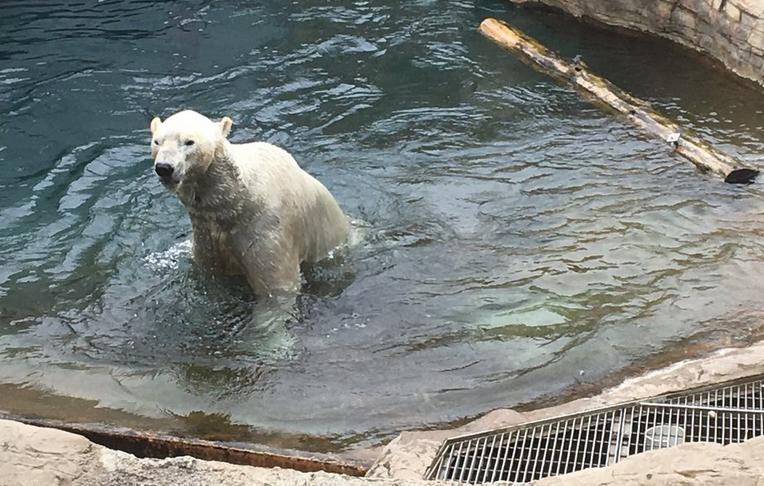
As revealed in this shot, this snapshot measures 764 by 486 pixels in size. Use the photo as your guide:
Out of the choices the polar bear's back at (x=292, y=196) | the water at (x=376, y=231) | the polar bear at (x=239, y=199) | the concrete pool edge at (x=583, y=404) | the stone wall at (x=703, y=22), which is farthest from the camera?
the stone wall at (x=703, y=22)

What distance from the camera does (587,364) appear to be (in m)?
5.43

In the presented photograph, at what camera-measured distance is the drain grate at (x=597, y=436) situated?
13.3ft

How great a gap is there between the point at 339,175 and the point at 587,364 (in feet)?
11.3

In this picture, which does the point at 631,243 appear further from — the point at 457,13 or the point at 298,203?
the point at 457,13

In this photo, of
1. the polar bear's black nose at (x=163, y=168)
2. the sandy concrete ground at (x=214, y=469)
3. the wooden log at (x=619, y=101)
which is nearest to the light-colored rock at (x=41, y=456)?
the sandy concrete ground at (x=214, y=469)

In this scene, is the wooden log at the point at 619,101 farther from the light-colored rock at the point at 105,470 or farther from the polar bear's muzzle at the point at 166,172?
the light-colored rock at the point at 105,470

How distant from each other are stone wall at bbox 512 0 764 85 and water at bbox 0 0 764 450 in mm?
247

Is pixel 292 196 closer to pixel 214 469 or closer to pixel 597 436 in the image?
pixel 597 436

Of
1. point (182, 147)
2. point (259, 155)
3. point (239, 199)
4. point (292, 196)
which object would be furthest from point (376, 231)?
point (182, 147)

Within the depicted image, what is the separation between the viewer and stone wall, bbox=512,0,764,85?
9.48m

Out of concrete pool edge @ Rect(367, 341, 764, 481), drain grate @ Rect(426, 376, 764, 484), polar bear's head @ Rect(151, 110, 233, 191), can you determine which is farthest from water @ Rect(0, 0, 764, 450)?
polar bear's head @ Rect(151, 110, 233, 191)

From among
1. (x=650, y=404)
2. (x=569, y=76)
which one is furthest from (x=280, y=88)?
(x=650, y=404)

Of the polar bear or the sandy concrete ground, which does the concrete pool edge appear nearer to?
the sandy concrete ground

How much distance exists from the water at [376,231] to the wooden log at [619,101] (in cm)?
15
